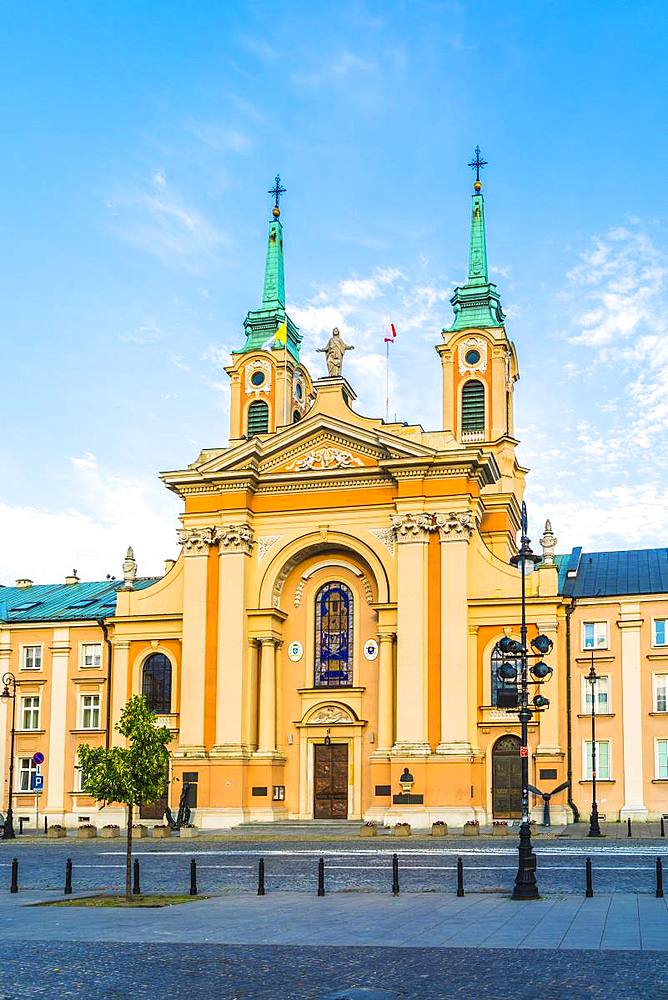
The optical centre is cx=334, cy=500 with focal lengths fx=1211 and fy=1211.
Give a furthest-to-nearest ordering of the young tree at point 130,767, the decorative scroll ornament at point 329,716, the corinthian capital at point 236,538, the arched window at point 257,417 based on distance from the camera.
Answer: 1. the arched window at point 257,417
2. the corinthian capital at point 236,538
3. the decorative scroll ornament at point 329,716
4. the young tree at point 130,767

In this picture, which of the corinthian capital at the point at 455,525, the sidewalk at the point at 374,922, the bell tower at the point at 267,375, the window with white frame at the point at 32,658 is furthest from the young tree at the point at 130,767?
the bell tower at the point at 267,375

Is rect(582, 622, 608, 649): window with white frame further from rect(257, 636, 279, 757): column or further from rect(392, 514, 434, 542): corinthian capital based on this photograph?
rect(257, 636, 279, 757): column

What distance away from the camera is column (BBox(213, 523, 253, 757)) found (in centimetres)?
5481

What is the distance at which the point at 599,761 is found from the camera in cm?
5388

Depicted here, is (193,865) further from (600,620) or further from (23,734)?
→ (23,734)

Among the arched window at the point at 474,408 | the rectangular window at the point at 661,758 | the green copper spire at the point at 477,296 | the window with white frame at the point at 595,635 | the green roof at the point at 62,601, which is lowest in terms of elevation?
the rectangular window at the point at 661,758

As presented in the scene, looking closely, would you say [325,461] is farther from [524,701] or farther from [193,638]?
[524,701]

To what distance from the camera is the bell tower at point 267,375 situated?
232ft

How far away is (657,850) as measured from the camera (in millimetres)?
35500

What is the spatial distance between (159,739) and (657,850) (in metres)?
15.8

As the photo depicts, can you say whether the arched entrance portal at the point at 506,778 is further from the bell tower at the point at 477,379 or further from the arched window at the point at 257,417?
the arched window at the point at 257,417

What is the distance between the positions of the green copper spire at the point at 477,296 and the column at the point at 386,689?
1966cm

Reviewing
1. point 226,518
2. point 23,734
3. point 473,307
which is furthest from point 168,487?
point 473,307

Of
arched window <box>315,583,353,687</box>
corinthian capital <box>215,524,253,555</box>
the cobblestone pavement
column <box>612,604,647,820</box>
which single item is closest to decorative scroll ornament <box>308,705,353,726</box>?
arched window <box>315,583,353,687</box>
